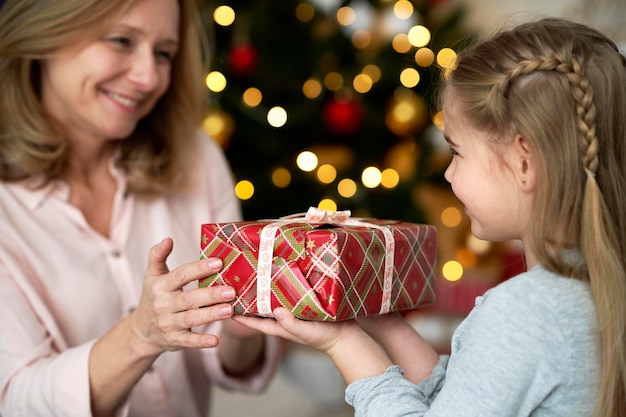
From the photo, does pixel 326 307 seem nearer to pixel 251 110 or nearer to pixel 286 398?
pixel 251 110

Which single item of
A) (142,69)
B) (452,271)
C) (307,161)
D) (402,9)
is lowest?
(452,271)

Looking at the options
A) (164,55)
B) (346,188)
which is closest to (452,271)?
(346,188)

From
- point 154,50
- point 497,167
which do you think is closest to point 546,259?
point 497,167

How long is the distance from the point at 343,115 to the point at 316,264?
187 cm

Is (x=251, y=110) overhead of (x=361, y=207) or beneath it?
overhead

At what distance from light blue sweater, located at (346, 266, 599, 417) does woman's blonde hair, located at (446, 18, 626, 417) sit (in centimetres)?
2

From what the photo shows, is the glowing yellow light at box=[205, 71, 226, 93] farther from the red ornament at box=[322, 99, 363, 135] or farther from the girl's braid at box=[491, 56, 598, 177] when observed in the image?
the girl's braid at box=[491, 56, 598, 177]

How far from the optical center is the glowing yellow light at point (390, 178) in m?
3.10

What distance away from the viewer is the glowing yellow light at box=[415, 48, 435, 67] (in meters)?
2.98

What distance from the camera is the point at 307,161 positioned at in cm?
303

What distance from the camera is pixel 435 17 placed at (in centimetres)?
313

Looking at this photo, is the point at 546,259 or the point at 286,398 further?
the point at 286,398

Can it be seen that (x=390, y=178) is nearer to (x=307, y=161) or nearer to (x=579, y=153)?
(x=307, y=161)

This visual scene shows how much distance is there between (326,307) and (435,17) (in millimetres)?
2241
